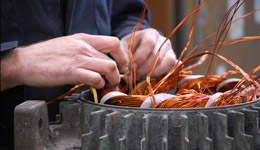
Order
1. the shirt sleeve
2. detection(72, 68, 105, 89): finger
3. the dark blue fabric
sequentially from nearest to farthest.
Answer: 1. detection(72, 68, 105, 89): finger
2. the dark blue fabric
3. the shirt sleeve

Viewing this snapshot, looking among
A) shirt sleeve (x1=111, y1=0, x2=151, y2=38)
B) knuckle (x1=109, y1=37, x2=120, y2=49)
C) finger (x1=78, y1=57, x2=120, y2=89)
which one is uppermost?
shirt sleeve (x1=111, y1=0, x2=151, y2=38)

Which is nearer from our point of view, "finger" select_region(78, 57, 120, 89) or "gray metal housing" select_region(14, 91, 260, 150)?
"gray metal housing" select_region(14, 91, 260, 150)

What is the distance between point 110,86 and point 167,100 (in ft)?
0.60

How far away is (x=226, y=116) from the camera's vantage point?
45 centimetres

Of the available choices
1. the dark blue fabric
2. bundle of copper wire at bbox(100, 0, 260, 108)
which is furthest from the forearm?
bundle of copper wire at bbox(100, 0, 260, 108)

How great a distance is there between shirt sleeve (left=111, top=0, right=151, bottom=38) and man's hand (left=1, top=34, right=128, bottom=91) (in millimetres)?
583

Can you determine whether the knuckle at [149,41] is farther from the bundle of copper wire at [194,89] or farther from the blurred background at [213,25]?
the blurred background at [213,25]

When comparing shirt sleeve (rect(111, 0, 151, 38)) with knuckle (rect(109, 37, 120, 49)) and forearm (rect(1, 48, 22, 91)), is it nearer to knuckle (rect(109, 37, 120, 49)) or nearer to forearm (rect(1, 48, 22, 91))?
knuckle (rect(109, 37, 120, 49))

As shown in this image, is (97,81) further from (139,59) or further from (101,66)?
(139,59)

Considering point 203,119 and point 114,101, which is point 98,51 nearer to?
point 114,101

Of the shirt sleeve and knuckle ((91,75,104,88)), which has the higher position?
the shirt sleeve

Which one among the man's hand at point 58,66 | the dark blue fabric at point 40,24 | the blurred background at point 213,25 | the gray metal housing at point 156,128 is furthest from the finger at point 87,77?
the blurred background at point 213,25

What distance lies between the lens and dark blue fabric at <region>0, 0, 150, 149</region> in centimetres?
78

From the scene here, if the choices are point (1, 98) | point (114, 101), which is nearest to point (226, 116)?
point (114, 101)
